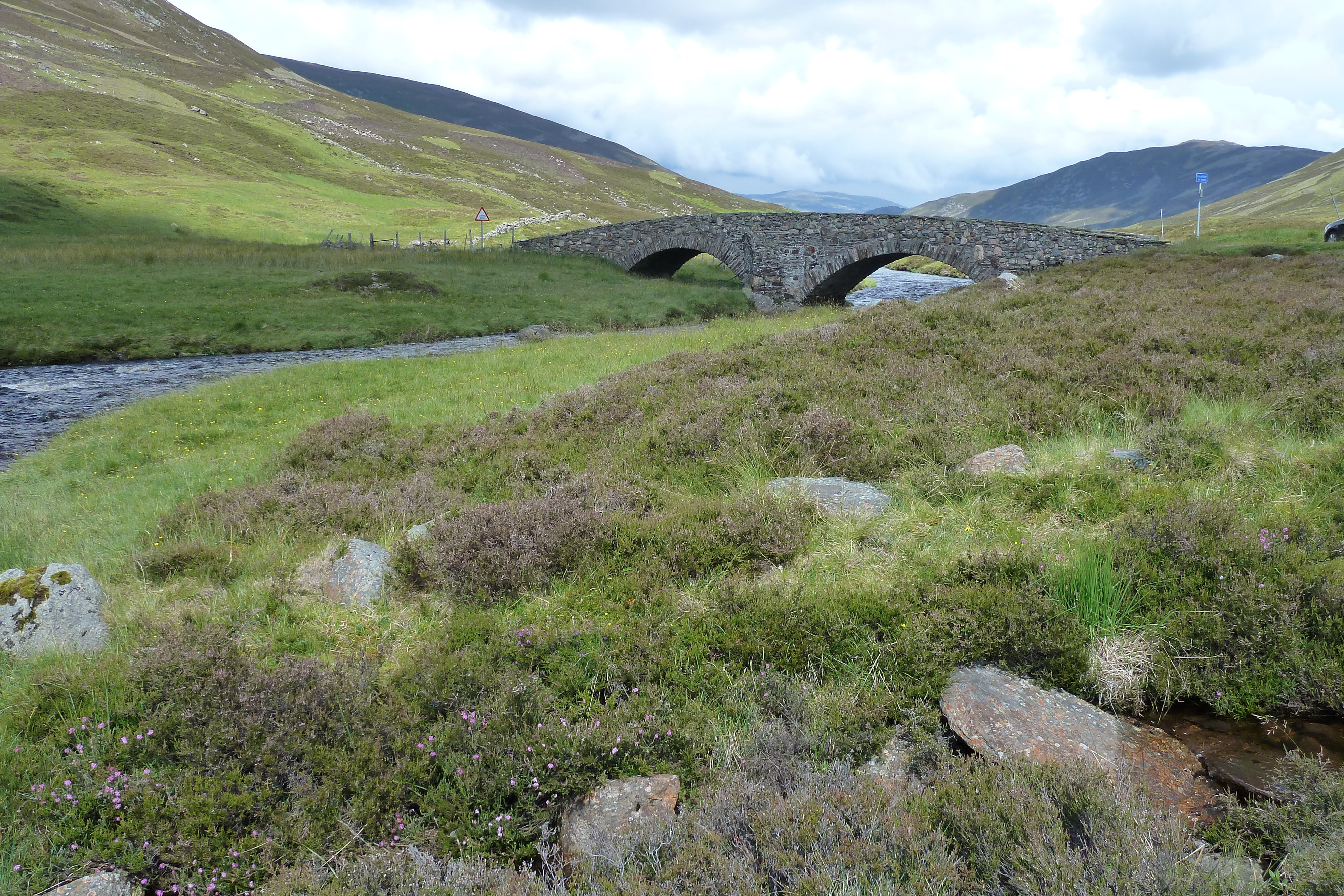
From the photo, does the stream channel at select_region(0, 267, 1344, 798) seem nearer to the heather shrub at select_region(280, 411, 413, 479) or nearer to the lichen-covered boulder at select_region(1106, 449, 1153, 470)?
the lichen-covered boulder at select_region(1106, 449, 1153, 470)

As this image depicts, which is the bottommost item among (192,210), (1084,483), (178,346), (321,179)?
(178,346)

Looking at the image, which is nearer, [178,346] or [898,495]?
[898,495]

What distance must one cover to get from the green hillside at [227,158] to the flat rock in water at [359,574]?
174 feet

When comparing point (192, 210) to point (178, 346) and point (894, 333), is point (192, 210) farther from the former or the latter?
point (894, 333)

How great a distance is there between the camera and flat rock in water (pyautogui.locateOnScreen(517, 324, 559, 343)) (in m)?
24.6

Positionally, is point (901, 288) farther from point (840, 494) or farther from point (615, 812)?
point (615, 812)

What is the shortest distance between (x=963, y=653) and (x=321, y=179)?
9678cm

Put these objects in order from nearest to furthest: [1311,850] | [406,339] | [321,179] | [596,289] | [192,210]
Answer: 1. [1311,850]
2. [406,339]
3. [596,289]
4. [192,210]
5. [321,179]

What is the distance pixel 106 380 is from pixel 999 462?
71.8 feet

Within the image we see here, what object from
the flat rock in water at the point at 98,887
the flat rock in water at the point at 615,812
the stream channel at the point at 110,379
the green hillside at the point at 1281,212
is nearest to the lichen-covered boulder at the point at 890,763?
the flat rock in water at the point at 615,812

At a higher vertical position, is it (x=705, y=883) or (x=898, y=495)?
(x=898, y=495)

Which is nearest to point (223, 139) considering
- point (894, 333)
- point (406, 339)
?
point (406, 339)

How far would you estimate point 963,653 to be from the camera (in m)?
4.26

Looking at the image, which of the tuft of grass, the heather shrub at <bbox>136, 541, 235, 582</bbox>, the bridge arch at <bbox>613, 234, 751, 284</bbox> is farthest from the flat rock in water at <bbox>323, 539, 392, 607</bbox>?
the bridge arch at <bbox>613, 234, 751, 284</bbox>
